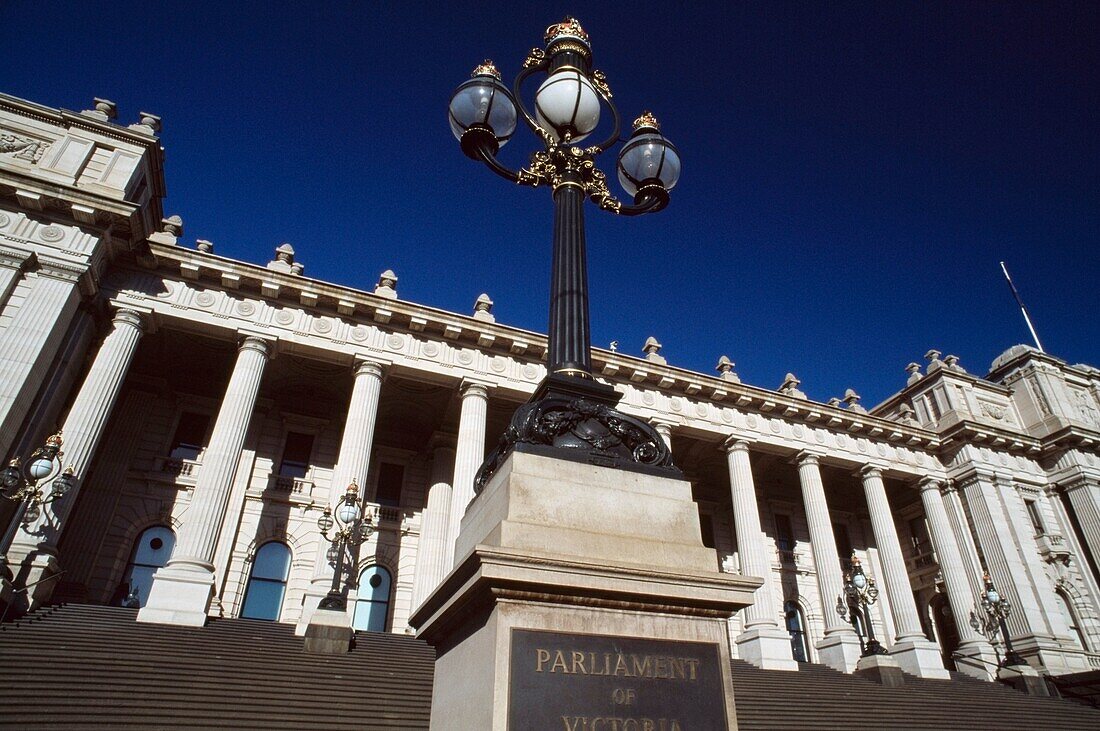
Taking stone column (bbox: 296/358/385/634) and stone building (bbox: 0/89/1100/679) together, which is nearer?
stone building (bbox: 0/89/1100/679)

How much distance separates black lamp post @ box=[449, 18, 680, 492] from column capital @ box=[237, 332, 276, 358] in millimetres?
14518

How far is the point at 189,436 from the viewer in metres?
22.3

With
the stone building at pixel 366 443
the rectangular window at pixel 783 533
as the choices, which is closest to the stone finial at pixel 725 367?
the stone building at pixel 366 443

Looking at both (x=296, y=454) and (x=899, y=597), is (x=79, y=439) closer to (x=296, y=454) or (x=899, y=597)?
(x=296, y=454)

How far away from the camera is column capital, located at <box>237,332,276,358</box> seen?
61.3 ft

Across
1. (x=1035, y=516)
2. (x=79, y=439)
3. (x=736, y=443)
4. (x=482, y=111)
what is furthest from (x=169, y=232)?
(x=1035, y=516)

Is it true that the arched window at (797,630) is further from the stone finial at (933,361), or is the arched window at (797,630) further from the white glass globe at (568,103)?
the white glass globe at (568,103)

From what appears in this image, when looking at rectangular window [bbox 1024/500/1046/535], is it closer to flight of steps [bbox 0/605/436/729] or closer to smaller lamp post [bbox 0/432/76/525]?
flight of steps [bbox 0/605/436/729]

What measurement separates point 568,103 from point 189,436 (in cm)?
2131

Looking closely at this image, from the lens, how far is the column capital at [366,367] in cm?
1964

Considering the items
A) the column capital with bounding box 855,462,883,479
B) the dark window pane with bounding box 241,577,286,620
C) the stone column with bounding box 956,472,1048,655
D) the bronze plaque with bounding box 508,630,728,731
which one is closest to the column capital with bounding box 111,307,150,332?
the dark window pane with bounding box 241,577,286,620

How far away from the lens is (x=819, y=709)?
1434 cm

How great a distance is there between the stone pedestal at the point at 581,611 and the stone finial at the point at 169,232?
1865 centimetres

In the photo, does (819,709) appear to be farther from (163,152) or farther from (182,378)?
(163,152)
